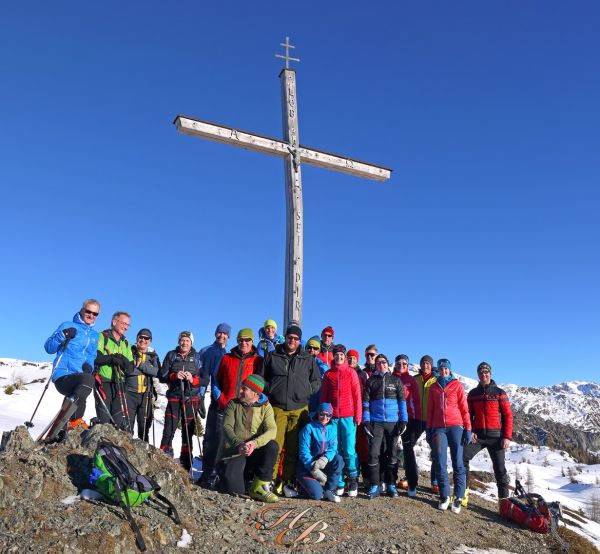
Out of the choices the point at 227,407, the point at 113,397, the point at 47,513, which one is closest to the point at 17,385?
the point at 113,397

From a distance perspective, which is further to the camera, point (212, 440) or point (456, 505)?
point (456, 505)

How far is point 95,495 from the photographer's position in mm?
4910

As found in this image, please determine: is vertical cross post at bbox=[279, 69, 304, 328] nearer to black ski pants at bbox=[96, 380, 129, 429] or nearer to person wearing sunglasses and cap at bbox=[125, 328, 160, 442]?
person wearing sunglasses and cap at bbox=[125, 328, 160, 442]

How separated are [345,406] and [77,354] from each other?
4.02m

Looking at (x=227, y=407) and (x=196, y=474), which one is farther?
(x=196, y=474)

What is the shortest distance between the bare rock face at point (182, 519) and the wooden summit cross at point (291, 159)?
143 inches

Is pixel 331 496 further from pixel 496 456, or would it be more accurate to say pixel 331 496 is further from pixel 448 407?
pixel 496 456

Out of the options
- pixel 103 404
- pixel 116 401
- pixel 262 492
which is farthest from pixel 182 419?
pixel 262 492

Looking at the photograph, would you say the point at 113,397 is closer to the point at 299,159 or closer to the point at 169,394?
the point at 169,394

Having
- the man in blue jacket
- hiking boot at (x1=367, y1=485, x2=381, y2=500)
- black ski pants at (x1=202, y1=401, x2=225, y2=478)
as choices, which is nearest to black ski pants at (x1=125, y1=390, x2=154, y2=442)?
the man in blue jacket

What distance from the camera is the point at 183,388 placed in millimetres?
7996

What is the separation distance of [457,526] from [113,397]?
18.0 ft

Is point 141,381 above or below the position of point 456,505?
above

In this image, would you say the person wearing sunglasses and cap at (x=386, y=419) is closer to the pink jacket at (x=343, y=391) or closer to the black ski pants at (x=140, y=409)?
the pink jacket at (x=343, y=391)
